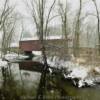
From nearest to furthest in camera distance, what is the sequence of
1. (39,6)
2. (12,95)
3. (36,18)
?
(12,95), (39,6), (36,18)

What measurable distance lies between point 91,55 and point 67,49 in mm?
4687

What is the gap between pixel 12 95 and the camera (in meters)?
11.8

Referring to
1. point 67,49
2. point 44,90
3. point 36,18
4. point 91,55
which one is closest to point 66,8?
point 36,18

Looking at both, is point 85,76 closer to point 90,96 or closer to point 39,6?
point 90,96

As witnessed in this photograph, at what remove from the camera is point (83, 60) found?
2269cm

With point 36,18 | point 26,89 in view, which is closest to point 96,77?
point 26,89

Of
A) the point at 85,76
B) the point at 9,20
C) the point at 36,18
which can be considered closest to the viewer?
the point at 85,76

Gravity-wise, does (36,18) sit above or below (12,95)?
above

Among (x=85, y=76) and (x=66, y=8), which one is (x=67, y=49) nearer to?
(x=66, y=8)

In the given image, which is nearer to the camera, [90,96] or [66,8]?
[90,96]

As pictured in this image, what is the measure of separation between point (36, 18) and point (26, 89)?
1673 centimetres

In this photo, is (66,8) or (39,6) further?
(66,8)

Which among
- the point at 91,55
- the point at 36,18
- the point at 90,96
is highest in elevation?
the point at 36,18

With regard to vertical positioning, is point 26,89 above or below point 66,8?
below
